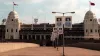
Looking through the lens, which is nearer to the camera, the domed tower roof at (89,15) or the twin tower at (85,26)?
the twin tower at (85,26)

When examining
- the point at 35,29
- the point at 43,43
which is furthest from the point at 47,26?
the point at 43,43

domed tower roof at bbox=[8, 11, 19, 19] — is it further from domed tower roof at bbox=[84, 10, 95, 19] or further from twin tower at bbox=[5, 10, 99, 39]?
domed tower roof at bbox=[84, 10, 95, 19]

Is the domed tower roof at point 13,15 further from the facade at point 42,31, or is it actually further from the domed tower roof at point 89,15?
the domed tower roof at point 89,15

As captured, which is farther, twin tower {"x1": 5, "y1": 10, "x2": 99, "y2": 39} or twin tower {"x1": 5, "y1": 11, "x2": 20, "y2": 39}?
twin tower {"x1": 5, "y1": 11, "x2": 20, "y2": 39}

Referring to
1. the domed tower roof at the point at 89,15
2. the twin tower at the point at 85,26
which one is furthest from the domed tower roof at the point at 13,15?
the domed tower roof at the point at 89,15

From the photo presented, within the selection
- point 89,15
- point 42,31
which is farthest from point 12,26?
point 89,15

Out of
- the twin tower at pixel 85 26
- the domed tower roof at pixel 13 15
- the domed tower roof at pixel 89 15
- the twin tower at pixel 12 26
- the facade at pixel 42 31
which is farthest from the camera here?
the domed tower roof at pixel 13 15

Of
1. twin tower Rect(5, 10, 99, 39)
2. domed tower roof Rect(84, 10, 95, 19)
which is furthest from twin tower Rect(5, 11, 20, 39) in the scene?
domed tower roof Rect(84, 10, 95, 19)

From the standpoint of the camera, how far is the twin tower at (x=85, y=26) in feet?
510

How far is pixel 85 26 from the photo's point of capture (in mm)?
157625

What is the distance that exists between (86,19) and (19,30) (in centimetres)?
3824

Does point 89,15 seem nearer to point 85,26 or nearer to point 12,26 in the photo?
point 85,26

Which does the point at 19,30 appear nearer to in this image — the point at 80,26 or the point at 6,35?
the point at 6,35

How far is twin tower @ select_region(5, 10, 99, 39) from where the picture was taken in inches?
6115
